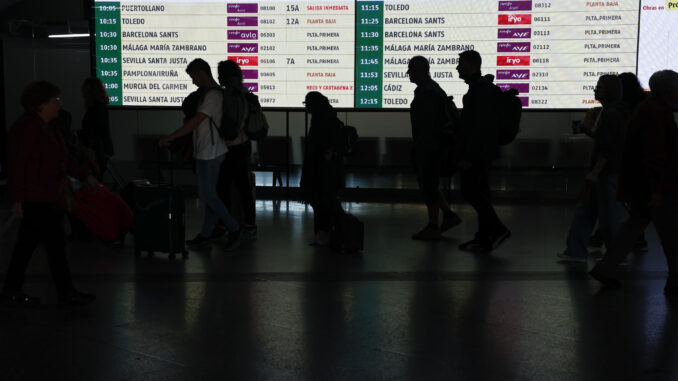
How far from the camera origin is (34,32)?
13.4m

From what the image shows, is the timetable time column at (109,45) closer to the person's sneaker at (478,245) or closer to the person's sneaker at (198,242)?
the person's sneaker at (198,242)

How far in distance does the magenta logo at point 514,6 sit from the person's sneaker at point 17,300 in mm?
7495

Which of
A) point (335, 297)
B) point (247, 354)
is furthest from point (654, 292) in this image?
point (247, 354)

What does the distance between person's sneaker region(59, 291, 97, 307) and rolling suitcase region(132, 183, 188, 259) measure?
1.61 meters

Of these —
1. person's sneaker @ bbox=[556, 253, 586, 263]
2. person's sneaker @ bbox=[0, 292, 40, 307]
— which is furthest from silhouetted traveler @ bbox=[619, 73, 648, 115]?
person's sneaker @ bbox=[0, 292, 40, 307]

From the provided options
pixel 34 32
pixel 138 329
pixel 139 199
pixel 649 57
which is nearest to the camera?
pixel 138 329

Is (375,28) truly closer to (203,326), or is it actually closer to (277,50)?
(277,50)

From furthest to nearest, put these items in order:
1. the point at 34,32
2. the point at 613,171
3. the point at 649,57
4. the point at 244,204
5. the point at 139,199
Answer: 1. the point at 34,32
2. the point at 649,57
3. the point at 244,204
4. the point at 139,199
5. the point at 613,171

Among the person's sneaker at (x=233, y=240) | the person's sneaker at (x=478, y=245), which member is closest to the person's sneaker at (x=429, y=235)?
the person's sneaker at (x=478, y=245)

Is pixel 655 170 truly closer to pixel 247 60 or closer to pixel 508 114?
pixel 508 114

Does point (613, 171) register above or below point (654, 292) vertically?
above

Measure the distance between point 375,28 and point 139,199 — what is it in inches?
194

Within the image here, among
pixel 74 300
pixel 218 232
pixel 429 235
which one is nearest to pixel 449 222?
pixel 429 235

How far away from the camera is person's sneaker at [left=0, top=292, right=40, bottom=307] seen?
4.73 m
